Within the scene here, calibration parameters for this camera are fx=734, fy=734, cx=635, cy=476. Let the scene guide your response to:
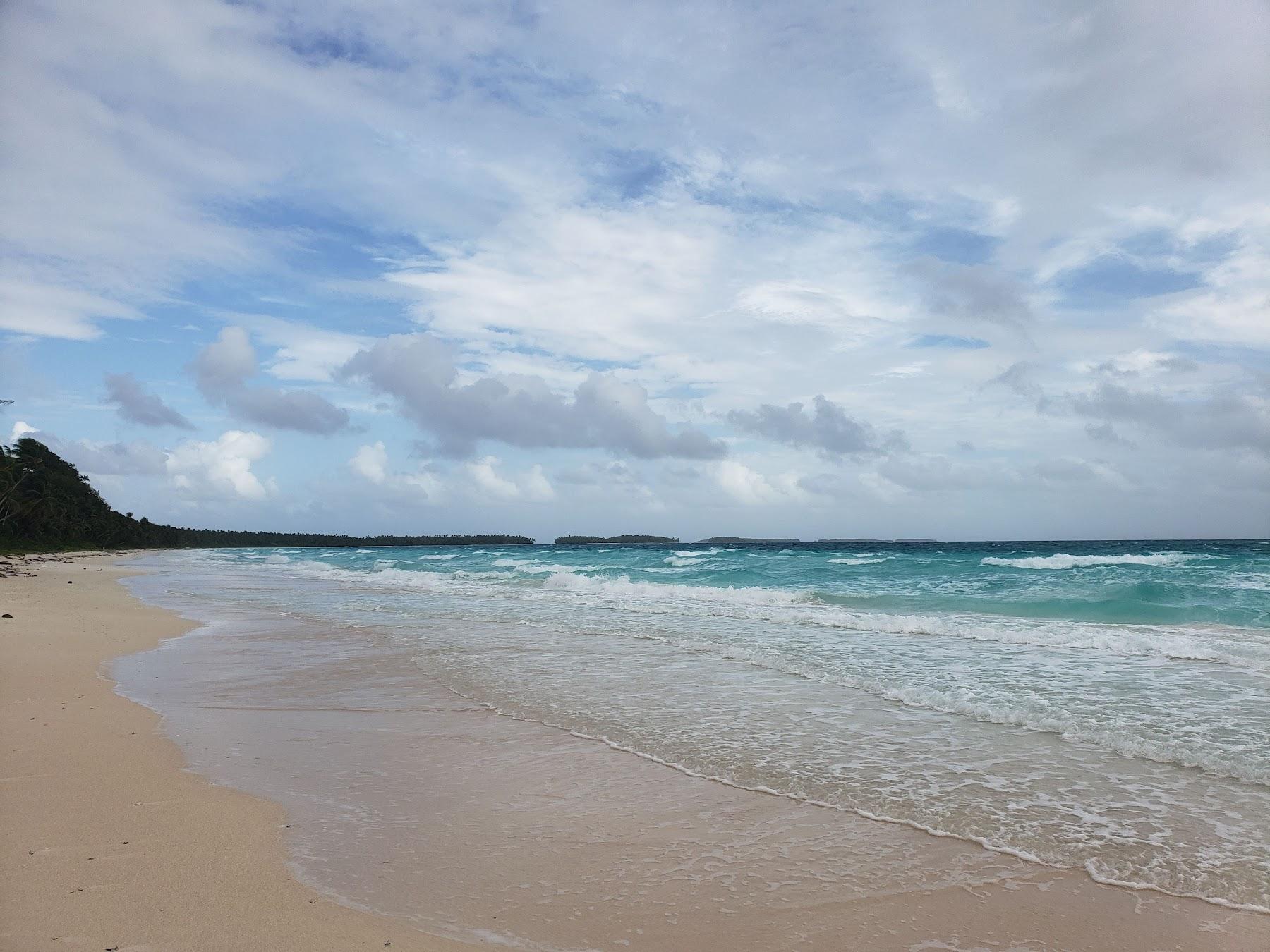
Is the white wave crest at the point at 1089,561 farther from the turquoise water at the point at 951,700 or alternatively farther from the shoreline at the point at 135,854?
the shoreline at the point at 135,854

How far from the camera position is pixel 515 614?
1869 cm

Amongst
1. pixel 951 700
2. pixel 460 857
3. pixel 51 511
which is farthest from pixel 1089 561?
pixel 51 511

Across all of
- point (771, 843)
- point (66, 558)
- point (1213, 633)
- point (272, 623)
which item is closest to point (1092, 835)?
point (771, 843)

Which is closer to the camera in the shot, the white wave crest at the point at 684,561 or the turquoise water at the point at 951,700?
the turquoise water at the point at 951,700

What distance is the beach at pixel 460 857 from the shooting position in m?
3.40

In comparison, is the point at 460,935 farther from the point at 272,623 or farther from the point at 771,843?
the point at 272,623

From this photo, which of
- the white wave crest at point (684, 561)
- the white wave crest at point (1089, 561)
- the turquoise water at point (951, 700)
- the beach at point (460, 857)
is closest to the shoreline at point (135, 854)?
the beach at point (460, 857)

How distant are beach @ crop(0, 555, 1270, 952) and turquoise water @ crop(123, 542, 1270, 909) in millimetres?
509

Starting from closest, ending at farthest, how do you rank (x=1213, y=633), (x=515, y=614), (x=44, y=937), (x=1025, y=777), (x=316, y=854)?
(x=44, y=937), (x=316, y=854), (x=1025, y=777), (x=1213, y=633), (x=515, y=614)

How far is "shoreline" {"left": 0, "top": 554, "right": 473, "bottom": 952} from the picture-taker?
326cm

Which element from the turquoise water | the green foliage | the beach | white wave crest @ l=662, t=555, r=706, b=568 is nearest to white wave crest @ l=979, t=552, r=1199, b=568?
the turquoise water

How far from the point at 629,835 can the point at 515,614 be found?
14.5m

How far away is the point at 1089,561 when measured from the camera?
40312 millimetres

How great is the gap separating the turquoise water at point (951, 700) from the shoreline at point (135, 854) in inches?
124
